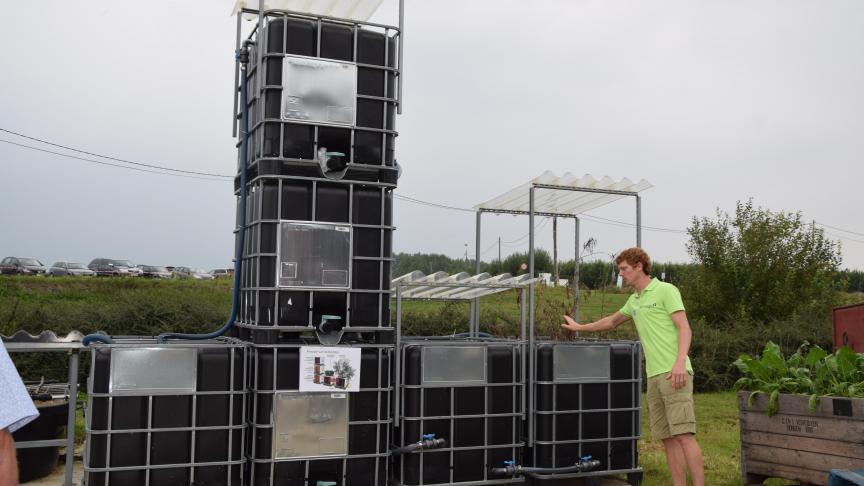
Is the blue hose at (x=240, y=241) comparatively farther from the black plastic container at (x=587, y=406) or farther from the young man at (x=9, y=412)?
the young man at (x=9, y=412)

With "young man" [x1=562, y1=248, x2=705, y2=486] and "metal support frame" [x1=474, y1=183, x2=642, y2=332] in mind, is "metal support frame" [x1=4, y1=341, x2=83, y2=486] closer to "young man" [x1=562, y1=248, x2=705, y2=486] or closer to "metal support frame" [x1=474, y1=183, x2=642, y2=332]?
"metal support frame" [x1=474, y1=183, x2=642, y2=332]

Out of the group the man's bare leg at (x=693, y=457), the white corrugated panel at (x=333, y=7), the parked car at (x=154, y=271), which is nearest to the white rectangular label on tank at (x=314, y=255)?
the white corrugated panel at (x=333, y=7)

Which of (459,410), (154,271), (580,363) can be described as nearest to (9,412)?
(459,410)

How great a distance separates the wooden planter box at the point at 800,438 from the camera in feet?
18.1

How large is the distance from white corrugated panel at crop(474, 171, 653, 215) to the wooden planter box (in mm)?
2395

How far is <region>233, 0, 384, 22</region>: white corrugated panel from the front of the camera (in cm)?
609

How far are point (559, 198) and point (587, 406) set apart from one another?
2518mm

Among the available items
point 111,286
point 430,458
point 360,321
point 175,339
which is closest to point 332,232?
point 360,321

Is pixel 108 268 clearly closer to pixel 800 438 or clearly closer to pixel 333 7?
pixel 333 7

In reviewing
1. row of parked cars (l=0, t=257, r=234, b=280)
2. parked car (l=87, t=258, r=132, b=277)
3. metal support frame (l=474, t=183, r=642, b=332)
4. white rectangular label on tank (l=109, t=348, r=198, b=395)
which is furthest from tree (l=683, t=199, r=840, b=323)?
parked car (l=87, t=258, r=132, b=277)

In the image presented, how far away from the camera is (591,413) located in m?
6.46

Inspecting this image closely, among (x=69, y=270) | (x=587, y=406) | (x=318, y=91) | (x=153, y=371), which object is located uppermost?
(x=69, y=270)

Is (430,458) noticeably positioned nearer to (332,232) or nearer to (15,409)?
(332,232)

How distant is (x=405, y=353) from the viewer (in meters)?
5.99
